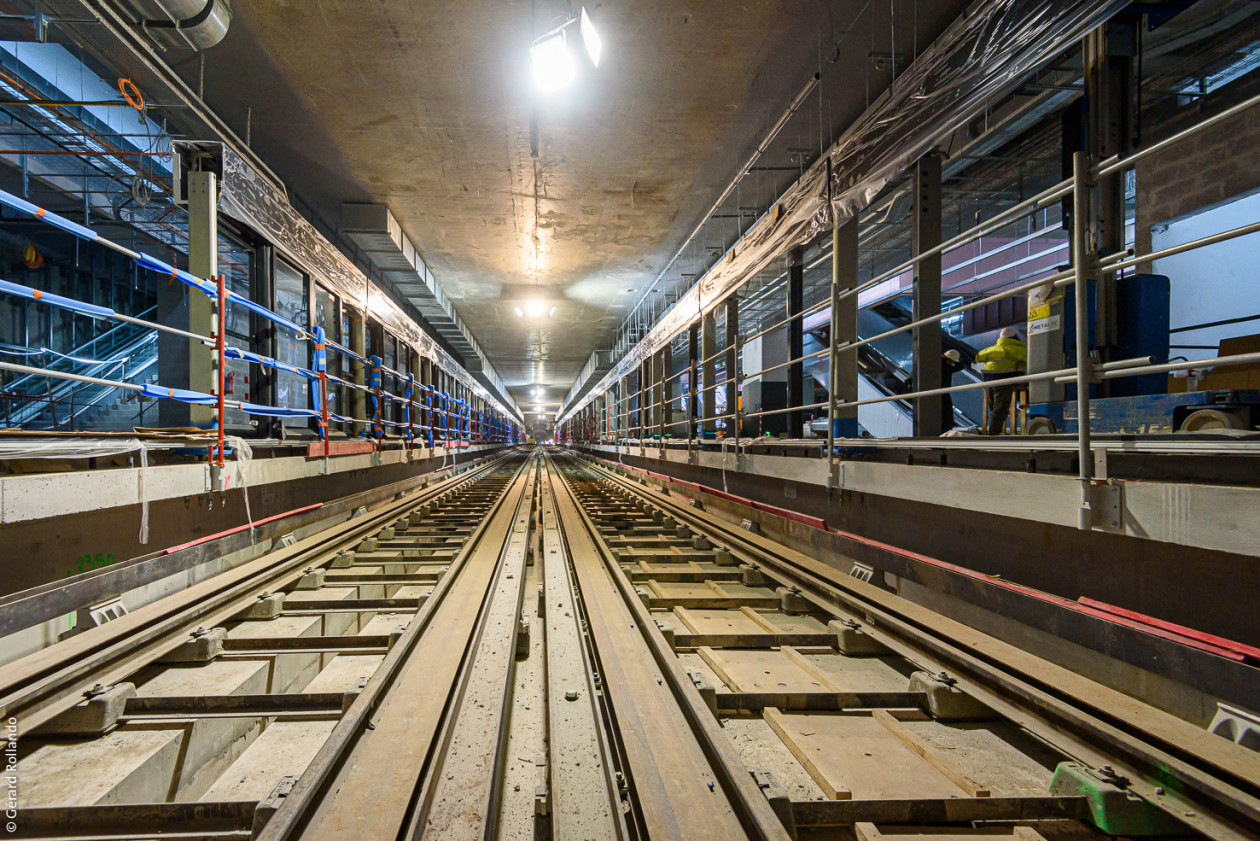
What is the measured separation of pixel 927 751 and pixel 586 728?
1.08 metres

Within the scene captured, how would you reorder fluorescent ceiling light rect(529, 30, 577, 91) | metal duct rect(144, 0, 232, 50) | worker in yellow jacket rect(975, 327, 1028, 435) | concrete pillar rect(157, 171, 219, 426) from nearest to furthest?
concrete pillar rect(157, 171, 219, 426)
metal duct rect(144, 0, 232, 50)
fluorescent ceiling light rect(529, 30, 577, 91)
worker in yellow jacket rect(975, 327, 1028, 435)

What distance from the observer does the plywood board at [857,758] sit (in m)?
1.53

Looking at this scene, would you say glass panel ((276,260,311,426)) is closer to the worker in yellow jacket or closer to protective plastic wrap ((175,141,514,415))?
protective plastic wrap ((175,141,514,415))

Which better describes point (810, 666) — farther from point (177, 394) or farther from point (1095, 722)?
point (177, 394)

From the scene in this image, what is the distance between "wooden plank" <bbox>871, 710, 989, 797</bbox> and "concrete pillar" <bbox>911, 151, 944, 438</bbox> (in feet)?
8.12

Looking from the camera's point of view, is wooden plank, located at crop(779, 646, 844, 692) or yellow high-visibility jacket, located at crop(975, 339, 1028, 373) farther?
yellow high-visibility jacket, located at crop(975, 339, 1028, 373)

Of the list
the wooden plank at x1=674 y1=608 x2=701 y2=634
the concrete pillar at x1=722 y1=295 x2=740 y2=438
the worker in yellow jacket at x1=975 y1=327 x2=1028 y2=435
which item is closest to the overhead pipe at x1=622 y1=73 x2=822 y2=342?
the concrete pillar at x1=722 y1=295 x2=740 y2=438

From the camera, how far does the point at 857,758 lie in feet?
5.54

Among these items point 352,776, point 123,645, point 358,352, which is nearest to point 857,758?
point 352,776

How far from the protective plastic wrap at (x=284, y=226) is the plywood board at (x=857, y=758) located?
4.74 meters

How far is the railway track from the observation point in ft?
4.40

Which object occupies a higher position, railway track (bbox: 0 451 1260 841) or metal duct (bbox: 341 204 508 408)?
metal duct (bbox: 341 204 508 408)

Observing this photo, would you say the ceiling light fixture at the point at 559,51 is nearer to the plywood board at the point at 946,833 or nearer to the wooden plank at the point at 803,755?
the wooden plank at the point at 803,755

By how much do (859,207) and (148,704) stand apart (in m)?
4.67
